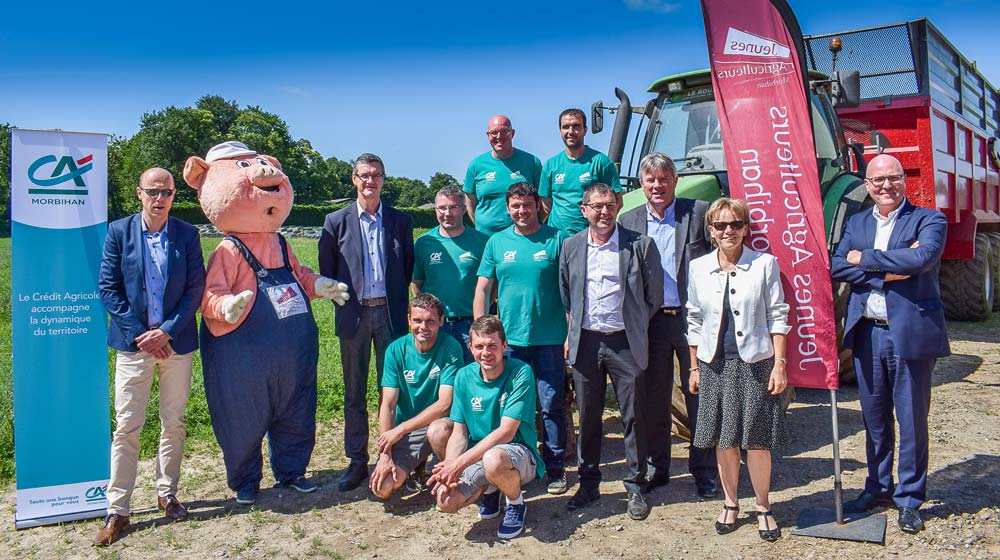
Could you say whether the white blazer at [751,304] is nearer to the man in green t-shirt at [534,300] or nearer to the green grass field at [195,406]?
the man in green t-shirt at [534,300]

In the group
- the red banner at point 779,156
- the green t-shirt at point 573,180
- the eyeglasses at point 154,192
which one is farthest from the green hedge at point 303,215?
the red banner at point 779,156

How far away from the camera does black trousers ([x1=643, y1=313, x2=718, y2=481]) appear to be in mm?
4344

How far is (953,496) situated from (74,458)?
5.22 m

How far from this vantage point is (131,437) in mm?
4207

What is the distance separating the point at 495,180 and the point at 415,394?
5.63ft

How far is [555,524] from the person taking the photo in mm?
4152

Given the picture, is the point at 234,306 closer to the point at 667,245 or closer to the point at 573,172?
the point at 573,172

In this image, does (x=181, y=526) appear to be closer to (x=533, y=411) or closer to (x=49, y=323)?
(x=49, y=323)

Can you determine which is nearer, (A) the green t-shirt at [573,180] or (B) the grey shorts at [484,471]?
(B) the grey shorts at [484,471]

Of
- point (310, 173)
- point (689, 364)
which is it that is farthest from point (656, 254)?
point (310, 173)

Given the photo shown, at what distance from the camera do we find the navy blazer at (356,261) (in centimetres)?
483

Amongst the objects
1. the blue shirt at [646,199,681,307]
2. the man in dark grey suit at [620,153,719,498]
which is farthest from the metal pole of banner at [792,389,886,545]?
the blue shirt at [646,199,681,307]

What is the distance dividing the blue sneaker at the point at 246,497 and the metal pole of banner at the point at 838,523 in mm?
3189

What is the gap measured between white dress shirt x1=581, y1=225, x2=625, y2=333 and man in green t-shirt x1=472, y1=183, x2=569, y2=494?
0.33m
